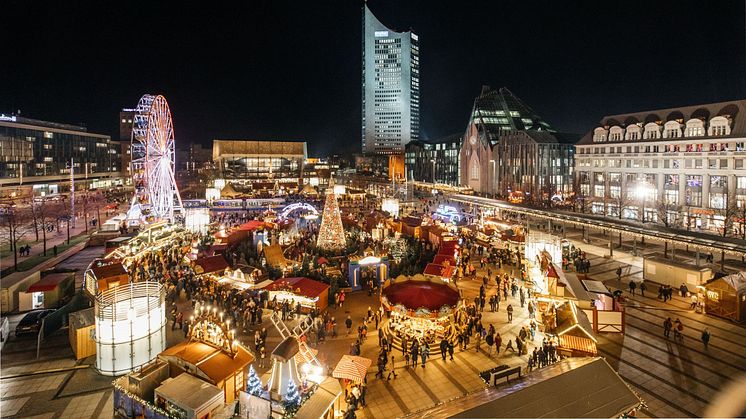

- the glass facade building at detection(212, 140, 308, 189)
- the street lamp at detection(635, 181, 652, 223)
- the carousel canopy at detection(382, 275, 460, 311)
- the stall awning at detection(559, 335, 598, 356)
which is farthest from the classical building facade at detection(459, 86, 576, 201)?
the stall awning at detection(559, 335, 598, 356)

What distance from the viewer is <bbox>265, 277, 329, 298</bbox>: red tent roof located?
1766 centimetres

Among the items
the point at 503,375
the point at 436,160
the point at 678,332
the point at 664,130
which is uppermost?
the point at 436,160

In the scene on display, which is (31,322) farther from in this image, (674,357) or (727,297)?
(727,297)

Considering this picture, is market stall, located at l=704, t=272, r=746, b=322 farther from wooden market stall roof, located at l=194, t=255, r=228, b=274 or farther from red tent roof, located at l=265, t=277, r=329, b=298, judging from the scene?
wooden market stall roof, located at l=194, t=255, r=228, b=274

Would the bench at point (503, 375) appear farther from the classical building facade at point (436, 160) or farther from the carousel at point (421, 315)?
the classical building facade at point (436, 160)

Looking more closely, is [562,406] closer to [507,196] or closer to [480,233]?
[480,233]

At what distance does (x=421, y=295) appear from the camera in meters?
15.0

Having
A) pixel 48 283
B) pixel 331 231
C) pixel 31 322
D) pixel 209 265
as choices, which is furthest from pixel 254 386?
pixel 331 231

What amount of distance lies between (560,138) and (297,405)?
223 ft

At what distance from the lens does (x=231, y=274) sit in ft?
66.7

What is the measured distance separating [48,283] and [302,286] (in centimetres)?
1178

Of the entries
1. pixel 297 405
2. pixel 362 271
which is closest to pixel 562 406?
pixel 297 405

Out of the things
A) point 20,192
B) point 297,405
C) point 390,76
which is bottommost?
point 297,405

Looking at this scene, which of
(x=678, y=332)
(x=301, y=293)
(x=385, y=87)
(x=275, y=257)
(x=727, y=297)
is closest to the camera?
(x=678, y=332)
